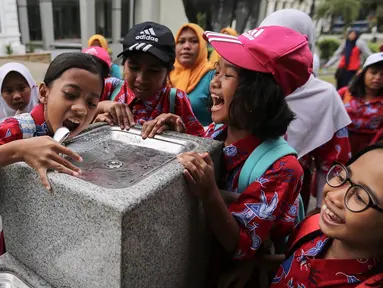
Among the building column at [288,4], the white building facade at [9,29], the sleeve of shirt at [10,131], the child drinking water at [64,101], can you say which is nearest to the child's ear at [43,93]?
the child drinking water at [64,101]

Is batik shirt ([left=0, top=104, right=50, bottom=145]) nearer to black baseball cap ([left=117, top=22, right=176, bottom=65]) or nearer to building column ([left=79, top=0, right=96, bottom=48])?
black baseball cap ([left=117, top=22, right=176, bottom=65])

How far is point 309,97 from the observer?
189 cm

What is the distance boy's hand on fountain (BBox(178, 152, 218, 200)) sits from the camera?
800 millimetres

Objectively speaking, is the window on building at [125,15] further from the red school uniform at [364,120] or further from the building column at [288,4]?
the red school uniform at [364,120]

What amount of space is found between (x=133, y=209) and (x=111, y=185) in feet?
0.44

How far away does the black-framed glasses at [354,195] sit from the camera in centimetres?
72

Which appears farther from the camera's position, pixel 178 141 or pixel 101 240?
pixel 178 141

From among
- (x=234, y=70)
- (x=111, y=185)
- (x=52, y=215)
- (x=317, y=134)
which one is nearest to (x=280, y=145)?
(x=234, y=70)

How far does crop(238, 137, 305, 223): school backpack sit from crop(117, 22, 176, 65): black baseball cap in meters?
0.76

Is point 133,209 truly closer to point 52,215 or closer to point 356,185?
point 52,215

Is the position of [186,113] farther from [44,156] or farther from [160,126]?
[44,156]

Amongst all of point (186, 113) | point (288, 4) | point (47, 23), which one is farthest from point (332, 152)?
point (288, 4)

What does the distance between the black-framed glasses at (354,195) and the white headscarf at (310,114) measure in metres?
1.05

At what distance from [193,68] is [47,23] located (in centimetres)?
1143
